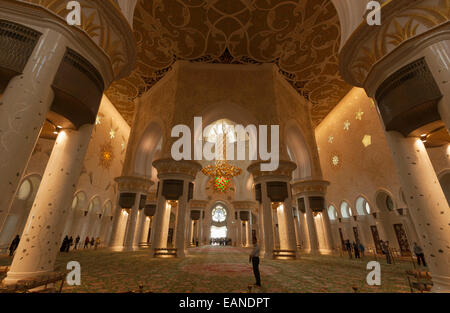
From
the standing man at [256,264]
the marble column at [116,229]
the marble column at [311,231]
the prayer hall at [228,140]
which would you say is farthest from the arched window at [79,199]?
the marble column at [311,231]

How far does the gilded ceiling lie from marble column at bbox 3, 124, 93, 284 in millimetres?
6802

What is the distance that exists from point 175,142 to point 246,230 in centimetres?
1189

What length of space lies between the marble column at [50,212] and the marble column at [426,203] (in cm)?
518

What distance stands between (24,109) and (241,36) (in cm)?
841

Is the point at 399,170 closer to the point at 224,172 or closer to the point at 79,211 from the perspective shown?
the point at 224,172

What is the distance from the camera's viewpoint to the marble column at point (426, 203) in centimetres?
267

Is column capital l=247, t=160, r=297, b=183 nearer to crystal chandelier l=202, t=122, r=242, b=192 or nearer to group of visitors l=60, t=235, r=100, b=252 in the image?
crystal chandelier l=202, t=122, r=242, b=192

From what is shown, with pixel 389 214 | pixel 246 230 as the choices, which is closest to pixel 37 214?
pixel 389 214

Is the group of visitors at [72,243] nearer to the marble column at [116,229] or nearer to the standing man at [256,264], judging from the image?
the marble column at [116,229]

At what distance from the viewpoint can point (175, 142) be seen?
809 cm

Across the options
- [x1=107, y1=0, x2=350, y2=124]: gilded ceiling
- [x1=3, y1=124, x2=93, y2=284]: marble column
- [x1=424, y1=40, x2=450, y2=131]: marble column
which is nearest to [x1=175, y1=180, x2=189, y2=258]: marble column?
[x1=3, y1=124, x2=93, y2=284]: marble column

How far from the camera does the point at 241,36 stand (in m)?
8.63

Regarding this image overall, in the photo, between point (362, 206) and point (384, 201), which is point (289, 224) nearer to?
point (384, 201)

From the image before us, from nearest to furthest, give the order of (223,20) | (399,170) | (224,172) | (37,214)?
(37,214), (399,170), (223,20), (224,172)
